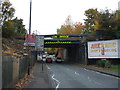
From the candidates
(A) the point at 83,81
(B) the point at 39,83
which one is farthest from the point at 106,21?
(B) the point at 39,83

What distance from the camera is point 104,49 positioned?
3872 centimetres

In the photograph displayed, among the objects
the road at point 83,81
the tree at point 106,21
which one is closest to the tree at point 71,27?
the tree at point 106,21

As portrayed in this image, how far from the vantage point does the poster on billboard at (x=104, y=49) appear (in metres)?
36.5

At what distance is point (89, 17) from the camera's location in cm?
7162

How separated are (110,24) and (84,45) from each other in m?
7.12

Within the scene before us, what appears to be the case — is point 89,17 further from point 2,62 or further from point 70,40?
point 2,62

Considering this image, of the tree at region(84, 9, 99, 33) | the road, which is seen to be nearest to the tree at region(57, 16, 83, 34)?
the tree at region(84, 9, 99, 33)

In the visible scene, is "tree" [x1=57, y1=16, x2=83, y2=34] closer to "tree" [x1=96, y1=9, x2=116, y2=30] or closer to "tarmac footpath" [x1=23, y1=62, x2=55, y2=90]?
"tree" [x1=96, y1=9, x2=116, y2=30]

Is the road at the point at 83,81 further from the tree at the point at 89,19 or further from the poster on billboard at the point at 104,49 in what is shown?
the tree at the point at 89,19

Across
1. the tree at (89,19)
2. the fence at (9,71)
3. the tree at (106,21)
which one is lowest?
the fence at (9,71)

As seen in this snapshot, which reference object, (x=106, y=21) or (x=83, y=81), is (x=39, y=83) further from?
(x=106, y=21)

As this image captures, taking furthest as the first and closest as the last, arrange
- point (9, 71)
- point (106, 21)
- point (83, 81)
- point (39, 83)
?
point (106, 21) < point (83, 81) < point (39, 83) < point (9, 71)

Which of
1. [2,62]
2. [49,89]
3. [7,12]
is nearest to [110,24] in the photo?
[7,12]

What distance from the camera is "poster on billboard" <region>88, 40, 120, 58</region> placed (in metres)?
36.5
